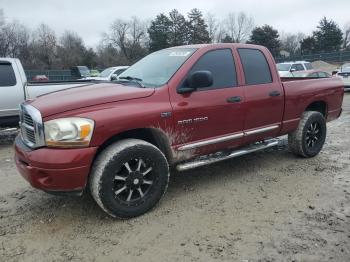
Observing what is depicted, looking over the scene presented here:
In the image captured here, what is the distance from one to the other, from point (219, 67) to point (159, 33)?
69.9 m

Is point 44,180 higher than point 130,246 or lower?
higher

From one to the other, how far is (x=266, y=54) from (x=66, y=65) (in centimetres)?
6089

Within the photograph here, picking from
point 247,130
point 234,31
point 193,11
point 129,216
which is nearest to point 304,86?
point 247,130

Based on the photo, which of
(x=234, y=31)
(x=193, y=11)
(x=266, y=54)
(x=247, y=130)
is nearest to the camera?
(x=247, y=130)

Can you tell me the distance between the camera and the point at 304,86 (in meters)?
6.11

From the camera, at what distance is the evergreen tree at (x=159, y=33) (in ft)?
235

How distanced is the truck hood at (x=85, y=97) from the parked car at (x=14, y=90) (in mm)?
3868

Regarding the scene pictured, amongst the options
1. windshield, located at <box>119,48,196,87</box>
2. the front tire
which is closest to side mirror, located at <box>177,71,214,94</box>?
windshield, located at <box>119,48,196,87</box>

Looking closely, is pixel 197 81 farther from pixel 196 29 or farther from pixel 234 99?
pixel 196 29

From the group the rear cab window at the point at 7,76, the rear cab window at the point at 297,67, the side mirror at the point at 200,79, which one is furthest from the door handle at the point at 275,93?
the rear cab window at the point at 297,67

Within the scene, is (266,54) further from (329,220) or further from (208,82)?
(329,220)

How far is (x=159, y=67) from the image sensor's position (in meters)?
4.98

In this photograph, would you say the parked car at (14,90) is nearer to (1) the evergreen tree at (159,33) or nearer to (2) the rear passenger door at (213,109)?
(2) the rear passenger door at (213,109)

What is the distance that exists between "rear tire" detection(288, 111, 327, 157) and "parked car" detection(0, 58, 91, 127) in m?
4.63
